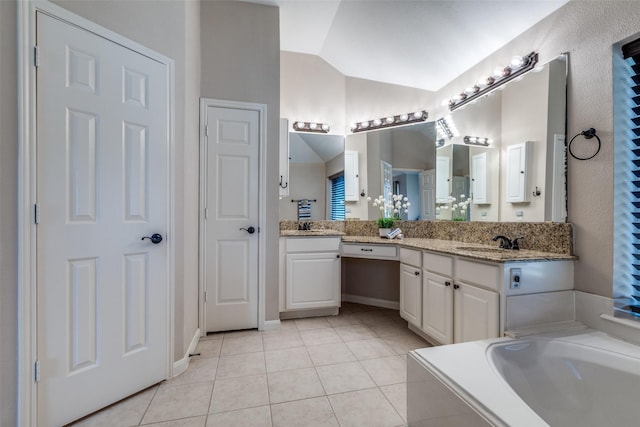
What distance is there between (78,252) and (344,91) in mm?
3072

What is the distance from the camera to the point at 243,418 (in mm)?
1462

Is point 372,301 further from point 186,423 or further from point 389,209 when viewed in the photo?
point 186,423

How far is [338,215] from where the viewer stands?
11.1ft

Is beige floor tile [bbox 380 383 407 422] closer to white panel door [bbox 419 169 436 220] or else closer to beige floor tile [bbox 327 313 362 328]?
beige floor tile [bbox 327 313 362 328]

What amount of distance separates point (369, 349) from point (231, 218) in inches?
63.1

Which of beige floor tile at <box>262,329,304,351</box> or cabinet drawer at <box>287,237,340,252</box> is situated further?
cabinet drawer at <box>287,237,340,252</box>

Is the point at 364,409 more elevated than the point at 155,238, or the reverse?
the point at 155,238

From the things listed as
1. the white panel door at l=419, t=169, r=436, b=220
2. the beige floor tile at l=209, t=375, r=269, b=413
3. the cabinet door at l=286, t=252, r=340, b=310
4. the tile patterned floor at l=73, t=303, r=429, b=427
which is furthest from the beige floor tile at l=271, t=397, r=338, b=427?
the white panel door at l=419, t=169, r=436, b=220

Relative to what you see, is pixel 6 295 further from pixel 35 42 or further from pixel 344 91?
pixel 344 91

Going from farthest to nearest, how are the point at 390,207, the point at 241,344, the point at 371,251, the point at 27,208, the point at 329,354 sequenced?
the point at 390,207 → the point at 371,251 → the point at 241,344 → the point at 329,354 → the point at 27,208

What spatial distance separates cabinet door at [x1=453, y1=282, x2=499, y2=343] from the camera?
165cm

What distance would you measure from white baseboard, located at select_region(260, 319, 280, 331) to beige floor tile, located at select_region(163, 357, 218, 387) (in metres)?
0.56

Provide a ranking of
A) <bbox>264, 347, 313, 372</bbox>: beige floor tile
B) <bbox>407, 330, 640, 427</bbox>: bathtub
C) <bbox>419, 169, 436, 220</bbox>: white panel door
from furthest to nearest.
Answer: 1. <bbox>419, 169, 436, 220</bbox>: white panel door
2. <bbox>264, 347, 313, 372</bbox>: beige floor tile
3. <bbox>407, 330, 640, 427</bbox>: bathtub

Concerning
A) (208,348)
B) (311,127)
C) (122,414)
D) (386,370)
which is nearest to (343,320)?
(386,370)
